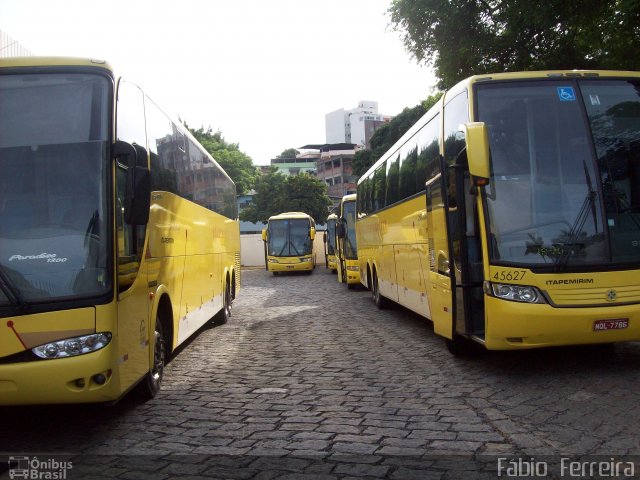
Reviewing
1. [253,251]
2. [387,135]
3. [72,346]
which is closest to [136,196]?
[72,346]

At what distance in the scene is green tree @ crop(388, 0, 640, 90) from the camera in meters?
13.4

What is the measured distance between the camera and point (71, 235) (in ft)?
17.4

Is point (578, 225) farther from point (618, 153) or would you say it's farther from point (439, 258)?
point (439, 258)

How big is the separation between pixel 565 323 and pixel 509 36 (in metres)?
10.9

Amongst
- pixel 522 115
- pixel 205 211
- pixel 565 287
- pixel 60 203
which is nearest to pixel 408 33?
pixel 205 211

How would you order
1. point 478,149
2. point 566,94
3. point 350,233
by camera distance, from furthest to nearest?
point 350,233
point 566,94
point 478,149

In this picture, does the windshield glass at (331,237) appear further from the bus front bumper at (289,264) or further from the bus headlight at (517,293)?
the bus headlight at (517,293)

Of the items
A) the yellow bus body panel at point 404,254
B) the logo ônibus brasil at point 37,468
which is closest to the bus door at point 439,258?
the yellow bus body panel at point 404,254

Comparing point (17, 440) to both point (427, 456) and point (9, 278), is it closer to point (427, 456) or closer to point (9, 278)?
point (9, 278)

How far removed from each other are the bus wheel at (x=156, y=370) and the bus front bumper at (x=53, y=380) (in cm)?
160

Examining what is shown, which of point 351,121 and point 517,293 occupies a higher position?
point 351,121

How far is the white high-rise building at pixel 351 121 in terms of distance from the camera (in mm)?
126194

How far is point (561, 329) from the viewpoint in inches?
266

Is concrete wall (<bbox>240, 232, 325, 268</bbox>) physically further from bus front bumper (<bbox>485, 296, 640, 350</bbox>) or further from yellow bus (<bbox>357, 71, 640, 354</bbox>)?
bus front bumper (<bbox>485, 296, 640, 350</bbox>)
